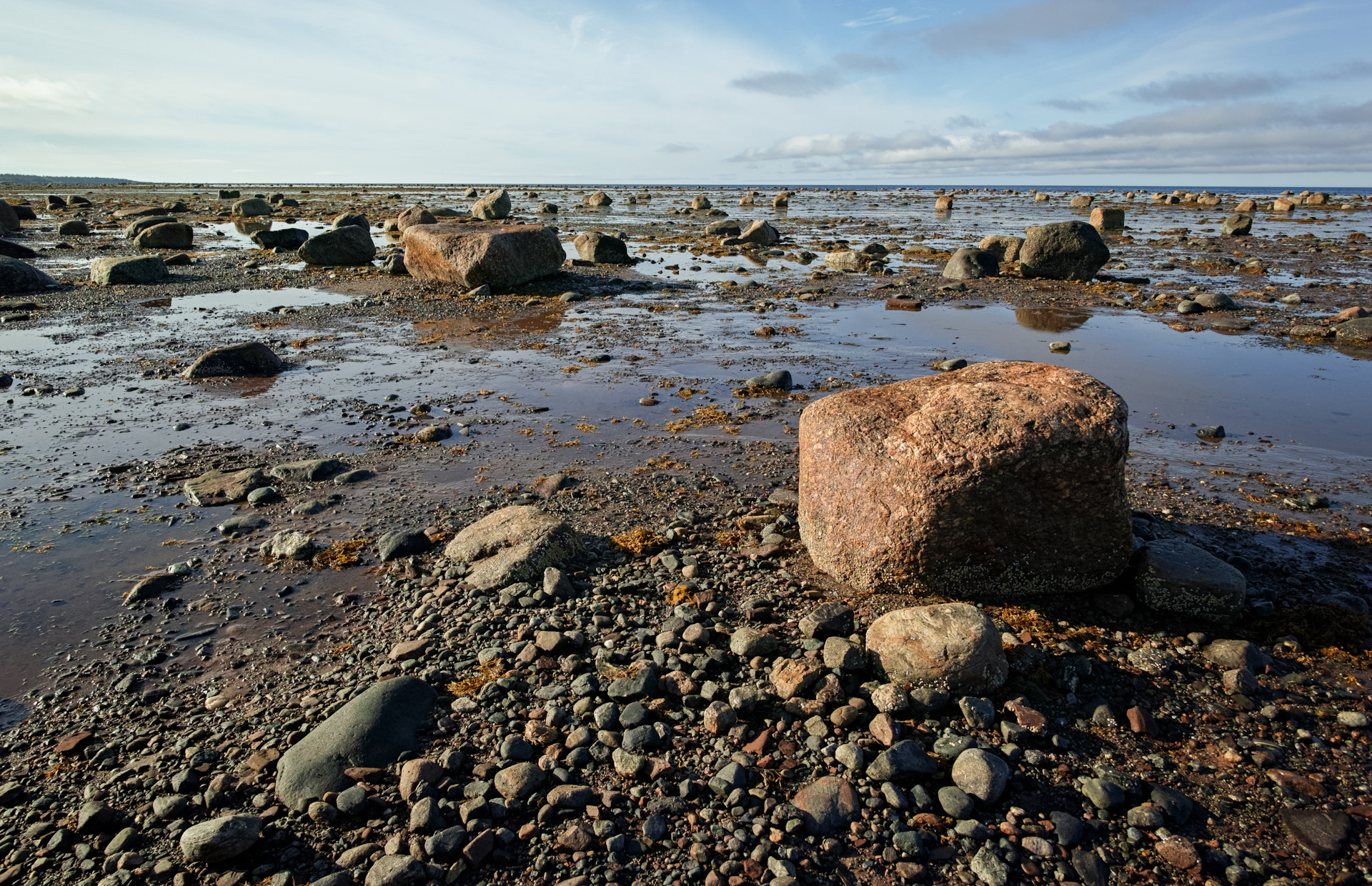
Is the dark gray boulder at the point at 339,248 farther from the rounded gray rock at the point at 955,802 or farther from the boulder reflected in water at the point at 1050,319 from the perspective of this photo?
the rounded gray rock at the point at 955,802

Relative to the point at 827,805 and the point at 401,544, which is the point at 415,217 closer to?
the point at 401,544

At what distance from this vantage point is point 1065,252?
725 inches

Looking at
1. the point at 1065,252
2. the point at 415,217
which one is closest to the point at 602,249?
the point at 415,217

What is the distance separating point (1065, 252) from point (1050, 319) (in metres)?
4.91

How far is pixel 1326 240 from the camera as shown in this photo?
29.1 meters

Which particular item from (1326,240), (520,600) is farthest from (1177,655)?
(1326,240)

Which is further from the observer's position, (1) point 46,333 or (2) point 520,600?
(1) point 46,333

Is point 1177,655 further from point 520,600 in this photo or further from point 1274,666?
point 520,600

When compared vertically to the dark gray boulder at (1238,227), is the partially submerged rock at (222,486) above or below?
below

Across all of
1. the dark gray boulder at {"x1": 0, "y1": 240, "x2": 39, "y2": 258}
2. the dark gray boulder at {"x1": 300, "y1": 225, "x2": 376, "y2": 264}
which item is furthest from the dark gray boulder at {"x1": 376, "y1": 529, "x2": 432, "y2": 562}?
the dark gray boulder at {"x1": 0, "y1": 240, "x2": 39, "y2": 258}

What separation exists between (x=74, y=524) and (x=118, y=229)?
36089 millimetres

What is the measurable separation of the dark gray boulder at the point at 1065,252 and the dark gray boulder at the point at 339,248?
60.2 feet

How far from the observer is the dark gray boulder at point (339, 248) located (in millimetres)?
20859

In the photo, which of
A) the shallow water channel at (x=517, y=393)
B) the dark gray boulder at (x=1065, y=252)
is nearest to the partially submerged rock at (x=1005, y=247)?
the dark gray boulder at (x=1065, y=252)
